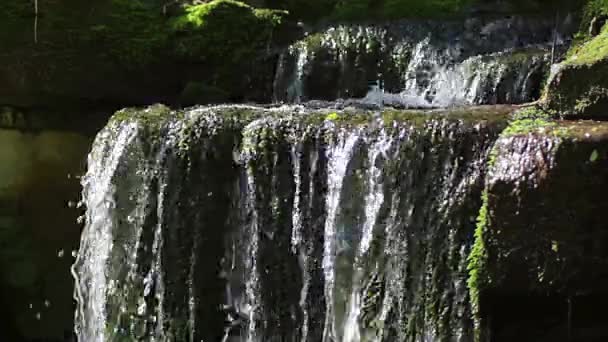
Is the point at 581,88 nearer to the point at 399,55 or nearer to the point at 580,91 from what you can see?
the point at 580,91

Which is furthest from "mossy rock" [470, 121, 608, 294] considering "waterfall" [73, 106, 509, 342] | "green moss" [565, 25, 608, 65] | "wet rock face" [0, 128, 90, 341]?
"wet rock face" [0, 128, 90, 341]

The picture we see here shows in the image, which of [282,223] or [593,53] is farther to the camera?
[282,223]

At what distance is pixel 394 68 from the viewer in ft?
19.3

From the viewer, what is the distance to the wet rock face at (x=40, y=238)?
6117mm

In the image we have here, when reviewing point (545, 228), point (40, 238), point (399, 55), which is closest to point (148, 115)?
point (545, 228)

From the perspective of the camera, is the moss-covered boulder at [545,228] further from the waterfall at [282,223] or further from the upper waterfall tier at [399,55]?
the upper waterfall tier at [399,55]

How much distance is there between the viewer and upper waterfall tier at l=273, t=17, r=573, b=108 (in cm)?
573

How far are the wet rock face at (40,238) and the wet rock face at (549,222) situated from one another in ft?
12.4

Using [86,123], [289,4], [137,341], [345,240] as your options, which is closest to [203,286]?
[137,341]

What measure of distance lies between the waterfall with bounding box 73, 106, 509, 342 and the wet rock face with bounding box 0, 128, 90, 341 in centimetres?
170

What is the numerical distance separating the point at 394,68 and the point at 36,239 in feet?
9.80

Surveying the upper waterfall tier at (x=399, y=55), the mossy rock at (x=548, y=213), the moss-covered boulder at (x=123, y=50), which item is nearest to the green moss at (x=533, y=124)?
the mossy rock at (x=548, y=213)

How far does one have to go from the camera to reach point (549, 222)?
309cm

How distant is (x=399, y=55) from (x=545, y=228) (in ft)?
9.88
